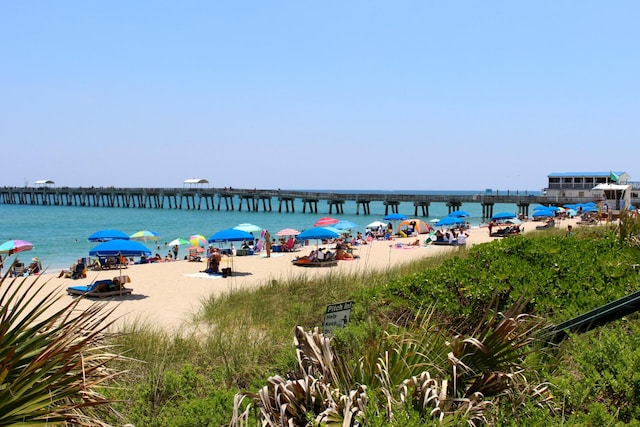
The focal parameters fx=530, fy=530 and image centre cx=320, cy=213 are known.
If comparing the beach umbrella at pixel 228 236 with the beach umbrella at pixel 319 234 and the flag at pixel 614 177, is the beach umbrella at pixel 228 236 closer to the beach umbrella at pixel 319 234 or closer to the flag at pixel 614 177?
the beach umbrella at pixel 319 234

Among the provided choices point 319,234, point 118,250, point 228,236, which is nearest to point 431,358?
point 118,250

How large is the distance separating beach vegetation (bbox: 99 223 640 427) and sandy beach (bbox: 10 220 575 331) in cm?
275

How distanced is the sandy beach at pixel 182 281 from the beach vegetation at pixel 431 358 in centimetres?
275

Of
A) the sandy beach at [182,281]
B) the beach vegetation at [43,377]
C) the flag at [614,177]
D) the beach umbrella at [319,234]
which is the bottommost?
the sandy beach at [182,281]

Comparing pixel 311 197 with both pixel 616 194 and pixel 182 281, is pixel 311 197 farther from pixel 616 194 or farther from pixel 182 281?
pixel 182 281

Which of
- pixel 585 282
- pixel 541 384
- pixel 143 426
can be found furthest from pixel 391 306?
pixel 143 426

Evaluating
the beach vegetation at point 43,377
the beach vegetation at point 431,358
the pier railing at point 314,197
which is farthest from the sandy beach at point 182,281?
the pier railing at point 314,197

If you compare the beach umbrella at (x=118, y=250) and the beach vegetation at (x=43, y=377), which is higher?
the beach vegetation at (x=43, y=377)

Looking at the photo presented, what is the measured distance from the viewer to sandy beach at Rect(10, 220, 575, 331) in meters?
11.4

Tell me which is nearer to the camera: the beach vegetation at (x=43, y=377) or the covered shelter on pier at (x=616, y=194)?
the beach vegetation at (x=43, y=377)

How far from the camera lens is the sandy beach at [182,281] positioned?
37.5 feet

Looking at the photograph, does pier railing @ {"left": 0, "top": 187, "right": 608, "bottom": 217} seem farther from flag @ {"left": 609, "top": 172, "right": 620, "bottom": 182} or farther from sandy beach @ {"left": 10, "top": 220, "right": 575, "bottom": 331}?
sandy beach @ {"left": 10, "top": 220, "right": 575, "bottom": 331}

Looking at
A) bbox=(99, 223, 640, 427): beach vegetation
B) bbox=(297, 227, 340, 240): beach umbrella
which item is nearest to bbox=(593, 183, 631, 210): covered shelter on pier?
bbox=(297, 227, 340, 240): beach umbrella

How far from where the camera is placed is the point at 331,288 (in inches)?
372
